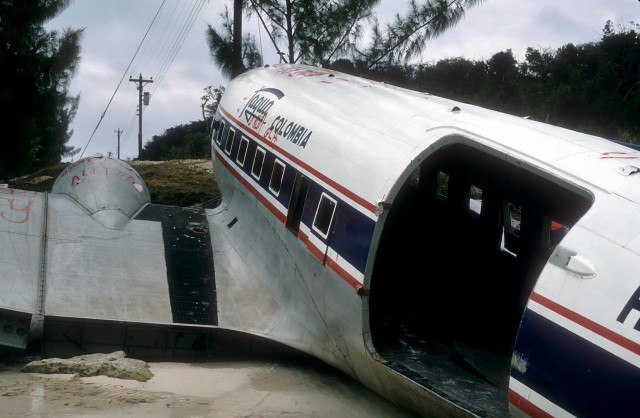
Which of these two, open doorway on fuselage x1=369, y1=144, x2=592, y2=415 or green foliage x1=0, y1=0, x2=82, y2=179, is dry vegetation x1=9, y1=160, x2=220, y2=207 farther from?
open doorway on fuselage x1=369, y1=144, x2=592, y2=415

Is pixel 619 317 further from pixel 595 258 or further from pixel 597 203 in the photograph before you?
pixel 597 203

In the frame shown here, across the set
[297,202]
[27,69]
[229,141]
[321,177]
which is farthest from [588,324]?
[27,69]

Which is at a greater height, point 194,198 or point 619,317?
point 619,317

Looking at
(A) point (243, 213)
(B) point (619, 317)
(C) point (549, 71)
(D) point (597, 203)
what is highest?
(C) point (549, 71)

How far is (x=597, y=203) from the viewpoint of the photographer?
19.0ft

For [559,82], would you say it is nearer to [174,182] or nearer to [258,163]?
[174,182]

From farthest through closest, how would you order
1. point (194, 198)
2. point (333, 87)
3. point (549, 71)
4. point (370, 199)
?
point (549, 71) → point (194, 198) → point (333, 87) → point (370, 199)

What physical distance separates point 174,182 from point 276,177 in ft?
41.8

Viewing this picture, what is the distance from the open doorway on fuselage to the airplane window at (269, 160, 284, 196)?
1760mm

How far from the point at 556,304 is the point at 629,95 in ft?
117

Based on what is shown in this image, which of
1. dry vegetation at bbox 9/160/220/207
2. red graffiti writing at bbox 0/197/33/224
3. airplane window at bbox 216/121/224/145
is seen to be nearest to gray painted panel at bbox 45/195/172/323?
red graffiti writing at bbox 0/197/33/224

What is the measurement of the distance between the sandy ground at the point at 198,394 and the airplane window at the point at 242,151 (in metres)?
4.24

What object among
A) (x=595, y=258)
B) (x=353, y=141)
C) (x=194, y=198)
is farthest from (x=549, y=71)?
(x=595, y=258)

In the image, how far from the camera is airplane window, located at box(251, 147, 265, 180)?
11.7 metres
